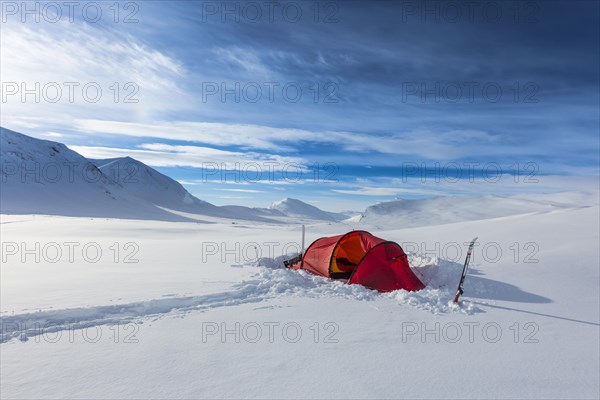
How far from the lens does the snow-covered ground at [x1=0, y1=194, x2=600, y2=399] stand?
3912 mm

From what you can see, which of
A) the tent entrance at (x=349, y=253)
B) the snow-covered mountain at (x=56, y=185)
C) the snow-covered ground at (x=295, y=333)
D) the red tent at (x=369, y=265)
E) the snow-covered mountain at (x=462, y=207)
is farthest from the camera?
the snow-covered mountain at (x=56, y=185)

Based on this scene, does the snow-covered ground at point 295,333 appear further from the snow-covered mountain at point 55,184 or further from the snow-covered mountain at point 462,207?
the snow-covered mountain at point 55,184

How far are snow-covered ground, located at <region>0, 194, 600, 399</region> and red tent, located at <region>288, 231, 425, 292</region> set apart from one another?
0.50 m

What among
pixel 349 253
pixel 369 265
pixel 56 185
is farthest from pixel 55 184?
pixel 369 265

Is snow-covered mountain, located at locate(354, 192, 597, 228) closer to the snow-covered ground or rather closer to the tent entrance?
the tent entrance

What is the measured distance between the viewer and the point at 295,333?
5.45m

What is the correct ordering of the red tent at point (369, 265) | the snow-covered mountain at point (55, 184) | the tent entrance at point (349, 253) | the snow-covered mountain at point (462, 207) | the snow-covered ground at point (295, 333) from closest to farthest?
the snow-covered ground at point (295, 333)
the red tent at point (369, 265)
the tent entrance at point (349, 253)
the snow-covered mountain at point (462, 207)
the snow-covered mountain at point (55, 184)

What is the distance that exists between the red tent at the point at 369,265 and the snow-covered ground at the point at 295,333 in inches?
19.8

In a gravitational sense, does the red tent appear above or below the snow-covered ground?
above

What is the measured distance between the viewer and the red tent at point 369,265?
8.35 m

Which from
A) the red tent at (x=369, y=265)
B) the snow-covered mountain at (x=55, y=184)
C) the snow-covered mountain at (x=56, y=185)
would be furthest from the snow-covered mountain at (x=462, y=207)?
the snow-covered mountain at (x=55, y=184)

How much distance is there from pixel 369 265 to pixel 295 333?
3.68 m

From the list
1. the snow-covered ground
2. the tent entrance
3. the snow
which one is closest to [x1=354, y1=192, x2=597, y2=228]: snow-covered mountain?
the tent entrance

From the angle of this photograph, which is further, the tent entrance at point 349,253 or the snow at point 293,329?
the tent entrance at point 349,253
